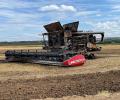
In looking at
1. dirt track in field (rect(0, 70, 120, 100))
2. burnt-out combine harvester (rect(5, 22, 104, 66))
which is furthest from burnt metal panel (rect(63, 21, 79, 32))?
dirt track in field (rect(0, 70, 120, 100))

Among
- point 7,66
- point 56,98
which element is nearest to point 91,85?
point 56,98

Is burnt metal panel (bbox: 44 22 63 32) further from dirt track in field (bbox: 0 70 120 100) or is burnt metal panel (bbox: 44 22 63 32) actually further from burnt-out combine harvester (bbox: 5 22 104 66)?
dirt track in field (bbox: 0 70 120 100)

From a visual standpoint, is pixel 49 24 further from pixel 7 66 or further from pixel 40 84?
pixel 40 84

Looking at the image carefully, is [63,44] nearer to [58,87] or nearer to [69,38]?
[69,38]

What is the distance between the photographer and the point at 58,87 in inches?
559

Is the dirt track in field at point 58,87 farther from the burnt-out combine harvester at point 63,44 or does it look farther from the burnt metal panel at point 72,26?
the burnt metal panel at point 72,26

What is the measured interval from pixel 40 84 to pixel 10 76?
408 cm

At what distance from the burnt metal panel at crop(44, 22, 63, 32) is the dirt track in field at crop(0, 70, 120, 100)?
1008 centimetres

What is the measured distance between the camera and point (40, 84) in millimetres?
15281

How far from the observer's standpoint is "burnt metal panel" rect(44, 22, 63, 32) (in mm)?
27041

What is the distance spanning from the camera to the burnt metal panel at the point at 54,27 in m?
27.0

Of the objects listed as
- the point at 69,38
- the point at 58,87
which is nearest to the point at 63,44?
the point at 69,38

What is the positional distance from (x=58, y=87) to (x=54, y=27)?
1356 centimetres

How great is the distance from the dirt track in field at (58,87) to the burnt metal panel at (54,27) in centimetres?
1008
